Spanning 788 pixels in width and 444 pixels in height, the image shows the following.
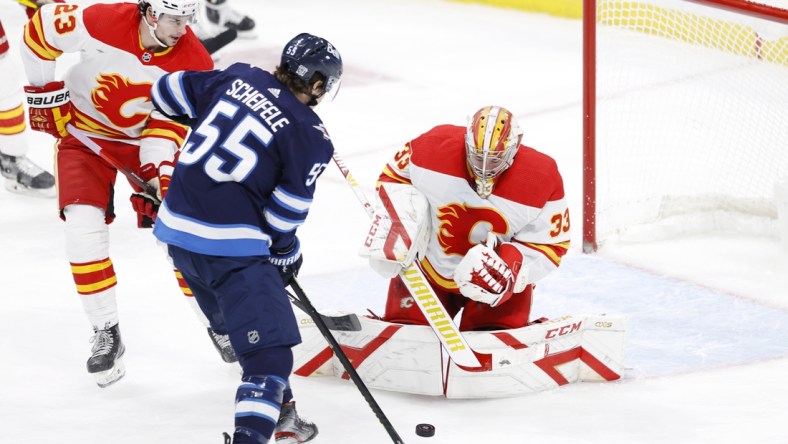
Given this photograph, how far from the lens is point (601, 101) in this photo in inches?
181

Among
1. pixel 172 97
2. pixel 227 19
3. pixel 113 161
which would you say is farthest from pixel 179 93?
pixel 227 19

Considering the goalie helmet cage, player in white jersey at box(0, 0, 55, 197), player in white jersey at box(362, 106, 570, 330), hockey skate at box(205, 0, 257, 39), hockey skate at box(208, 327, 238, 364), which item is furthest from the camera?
hockey skate at box(205, 0, 257, 39)

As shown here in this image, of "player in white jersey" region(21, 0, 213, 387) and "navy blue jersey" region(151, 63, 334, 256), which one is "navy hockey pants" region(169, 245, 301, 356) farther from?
"player in white jersey" region(21, 0, 213, 387)

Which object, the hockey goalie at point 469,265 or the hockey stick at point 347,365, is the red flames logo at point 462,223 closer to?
the hockey goalie at point 469,265

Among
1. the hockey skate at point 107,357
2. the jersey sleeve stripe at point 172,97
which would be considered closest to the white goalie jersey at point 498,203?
the jersey sleeve stripe at point 172,97

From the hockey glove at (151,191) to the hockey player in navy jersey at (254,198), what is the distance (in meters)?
0.53

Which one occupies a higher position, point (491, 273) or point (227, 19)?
point (491, 273)

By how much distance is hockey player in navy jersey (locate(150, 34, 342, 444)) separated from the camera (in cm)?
262

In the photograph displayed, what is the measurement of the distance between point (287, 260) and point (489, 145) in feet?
1.96

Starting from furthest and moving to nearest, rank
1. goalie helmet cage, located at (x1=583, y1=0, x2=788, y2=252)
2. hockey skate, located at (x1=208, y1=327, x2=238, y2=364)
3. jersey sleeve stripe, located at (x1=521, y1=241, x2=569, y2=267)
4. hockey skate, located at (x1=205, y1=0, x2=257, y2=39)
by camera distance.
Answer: hockey skate, located at (x1=205, y1=0, x2=257, y2=39), goalie helmet cage, located at (x1=583, y1=0, x2=788, y2=252), hockey skate, located at (x1=208, y1=327, x2=238, y2=364), jersey sleeve stripe, located at (x1=521, y1=241, x2=569, y2=267)

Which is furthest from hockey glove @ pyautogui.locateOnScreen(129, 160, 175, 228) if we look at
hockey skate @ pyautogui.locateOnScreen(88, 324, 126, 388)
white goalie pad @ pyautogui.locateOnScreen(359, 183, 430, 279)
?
Answer: white goalie pad @ pyautogui.locateOnScreen(359, 183, 430, 279)

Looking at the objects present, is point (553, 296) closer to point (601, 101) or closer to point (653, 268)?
point (653, 268)

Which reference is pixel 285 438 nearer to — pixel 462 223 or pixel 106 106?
pixel 462 223

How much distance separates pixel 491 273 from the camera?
3041 mm
